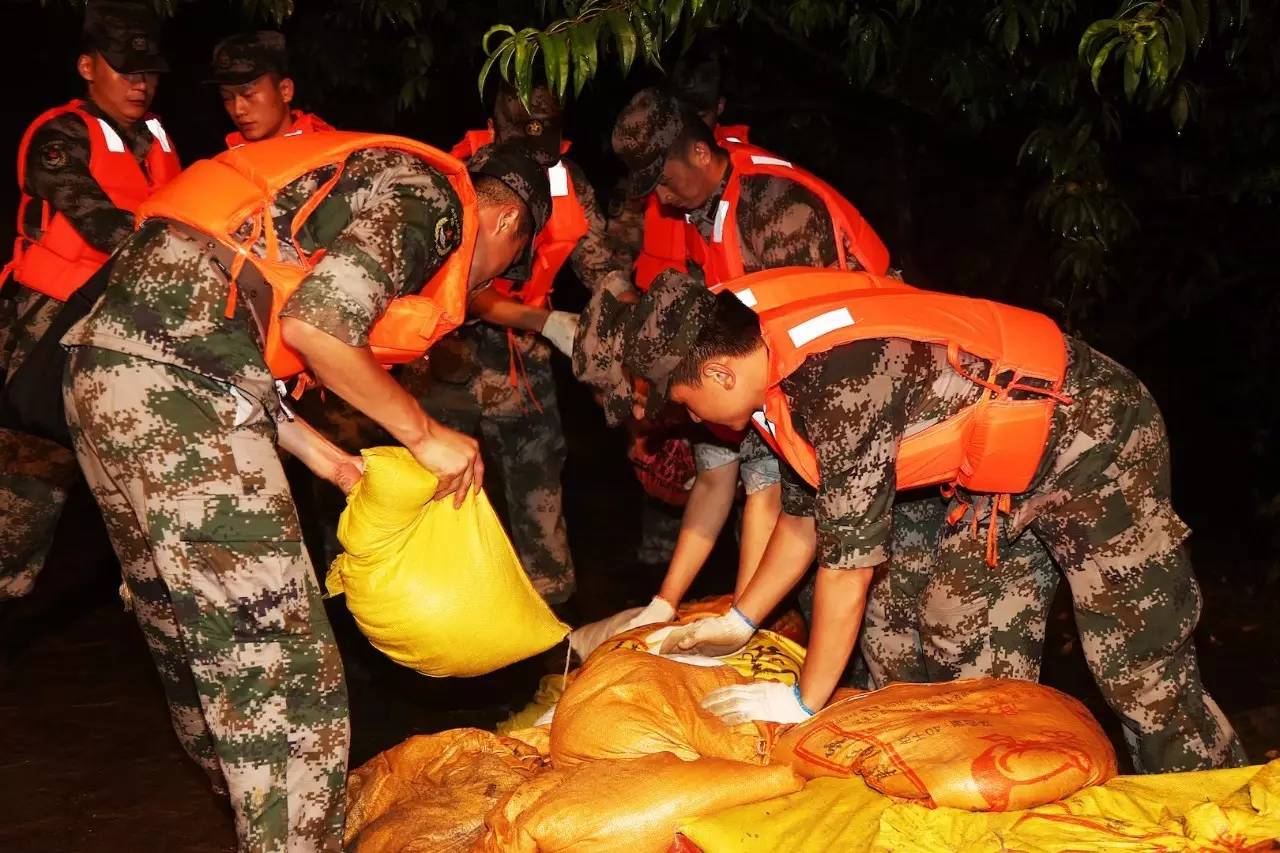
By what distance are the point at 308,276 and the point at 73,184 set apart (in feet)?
7.38

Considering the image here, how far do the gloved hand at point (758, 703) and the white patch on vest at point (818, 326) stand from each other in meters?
0.80

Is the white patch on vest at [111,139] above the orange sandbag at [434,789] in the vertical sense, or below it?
above

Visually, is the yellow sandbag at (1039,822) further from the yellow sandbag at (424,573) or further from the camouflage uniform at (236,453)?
the camouflage uniform at (236,453)

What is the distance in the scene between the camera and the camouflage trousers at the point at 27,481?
428cm

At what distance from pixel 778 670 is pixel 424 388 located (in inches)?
78.3

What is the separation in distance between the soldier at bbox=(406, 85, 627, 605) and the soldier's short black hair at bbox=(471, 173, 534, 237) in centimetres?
151

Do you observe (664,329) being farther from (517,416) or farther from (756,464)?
(517,416)

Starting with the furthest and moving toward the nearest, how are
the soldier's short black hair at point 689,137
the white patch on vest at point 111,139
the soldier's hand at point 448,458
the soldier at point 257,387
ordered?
1. the white patch on vest at point 111,139
2. the soldier's short black hair at point 689,137
3. the soldier's hand at point 448,458
4. the soldier at point 257,387

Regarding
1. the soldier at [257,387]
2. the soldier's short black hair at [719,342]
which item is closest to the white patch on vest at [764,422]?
the soldier's short black hair at [719,342]

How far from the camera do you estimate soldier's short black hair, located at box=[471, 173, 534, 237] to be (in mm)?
2789

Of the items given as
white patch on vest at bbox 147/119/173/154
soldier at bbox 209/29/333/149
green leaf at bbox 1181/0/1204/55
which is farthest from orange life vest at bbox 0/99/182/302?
green leaf at bbox 1181/0/1204/55

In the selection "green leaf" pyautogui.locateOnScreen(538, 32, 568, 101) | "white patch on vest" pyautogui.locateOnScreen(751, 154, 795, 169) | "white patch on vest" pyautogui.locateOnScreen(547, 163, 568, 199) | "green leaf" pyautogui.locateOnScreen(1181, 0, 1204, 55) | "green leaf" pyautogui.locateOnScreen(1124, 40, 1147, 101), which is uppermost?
"green leaf" pyautogui.locateOnScreen(1181, 0, 1204, 55)

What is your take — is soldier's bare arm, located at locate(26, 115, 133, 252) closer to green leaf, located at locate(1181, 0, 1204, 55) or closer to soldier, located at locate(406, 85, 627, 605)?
soldier, located at locate(406, 85, 627, 605)

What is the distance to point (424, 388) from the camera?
4707mm
